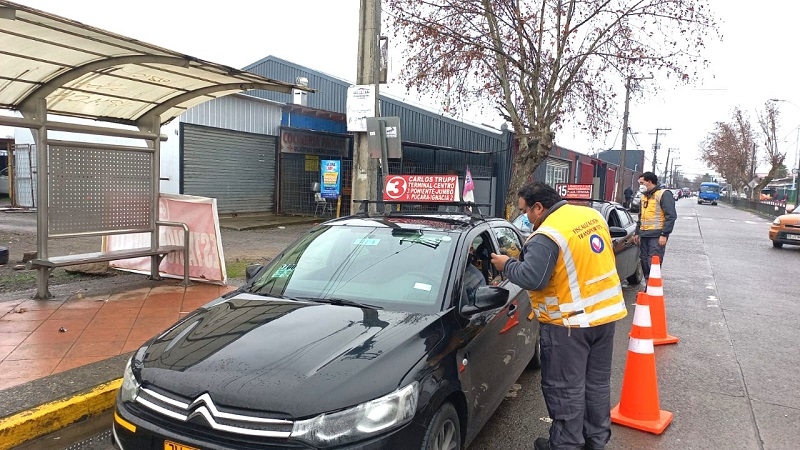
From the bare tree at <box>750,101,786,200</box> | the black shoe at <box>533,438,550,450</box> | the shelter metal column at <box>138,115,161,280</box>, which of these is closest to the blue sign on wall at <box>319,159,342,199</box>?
the shelter metal column at <box>138,115,161,280</box>

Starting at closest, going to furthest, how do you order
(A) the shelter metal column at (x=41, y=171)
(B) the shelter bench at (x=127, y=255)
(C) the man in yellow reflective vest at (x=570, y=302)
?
(C) the man in yellow reflective vest at (x=570, y=302) < (A) the shelter metal column at (x=41, y=171) < (B) the shelter bench at (x=127, y=255)

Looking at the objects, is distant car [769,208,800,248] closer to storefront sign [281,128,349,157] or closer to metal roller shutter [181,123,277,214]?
storefront sign [281,128,349,157]

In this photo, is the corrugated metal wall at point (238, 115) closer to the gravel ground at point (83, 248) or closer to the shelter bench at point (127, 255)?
the gravel ground at point (83, 248)

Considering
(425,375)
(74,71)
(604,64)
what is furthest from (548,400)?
(604,64)

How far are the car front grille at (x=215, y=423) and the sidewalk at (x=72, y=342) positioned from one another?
155 centimetres

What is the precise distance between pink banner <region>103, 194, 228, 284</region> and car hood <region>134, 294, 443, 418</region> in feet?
13.2

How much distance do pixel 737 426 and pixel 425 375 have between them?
2912 mm

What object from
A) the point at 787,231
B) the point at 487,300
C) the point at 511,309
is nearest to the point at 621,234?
the point at 511,309

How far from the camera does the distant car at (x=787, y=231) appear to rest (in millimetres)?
14953

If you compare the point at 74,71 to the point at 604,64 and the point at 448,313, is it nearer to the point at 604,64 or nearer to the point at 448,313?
the point at 448,313

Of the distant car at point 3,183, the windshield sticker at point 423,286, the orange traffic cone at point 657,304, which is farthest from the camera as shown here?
the distant car at point 3,183

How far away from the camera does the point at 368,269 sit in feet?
11.8

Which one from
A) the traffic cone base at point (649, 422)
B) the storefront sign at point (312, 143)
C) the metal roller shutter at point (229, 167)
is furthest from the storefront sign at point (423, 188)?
the storefront sign at point (312, 143)

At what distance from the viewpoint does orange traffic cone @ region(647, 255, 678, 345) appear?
551 centimetres
